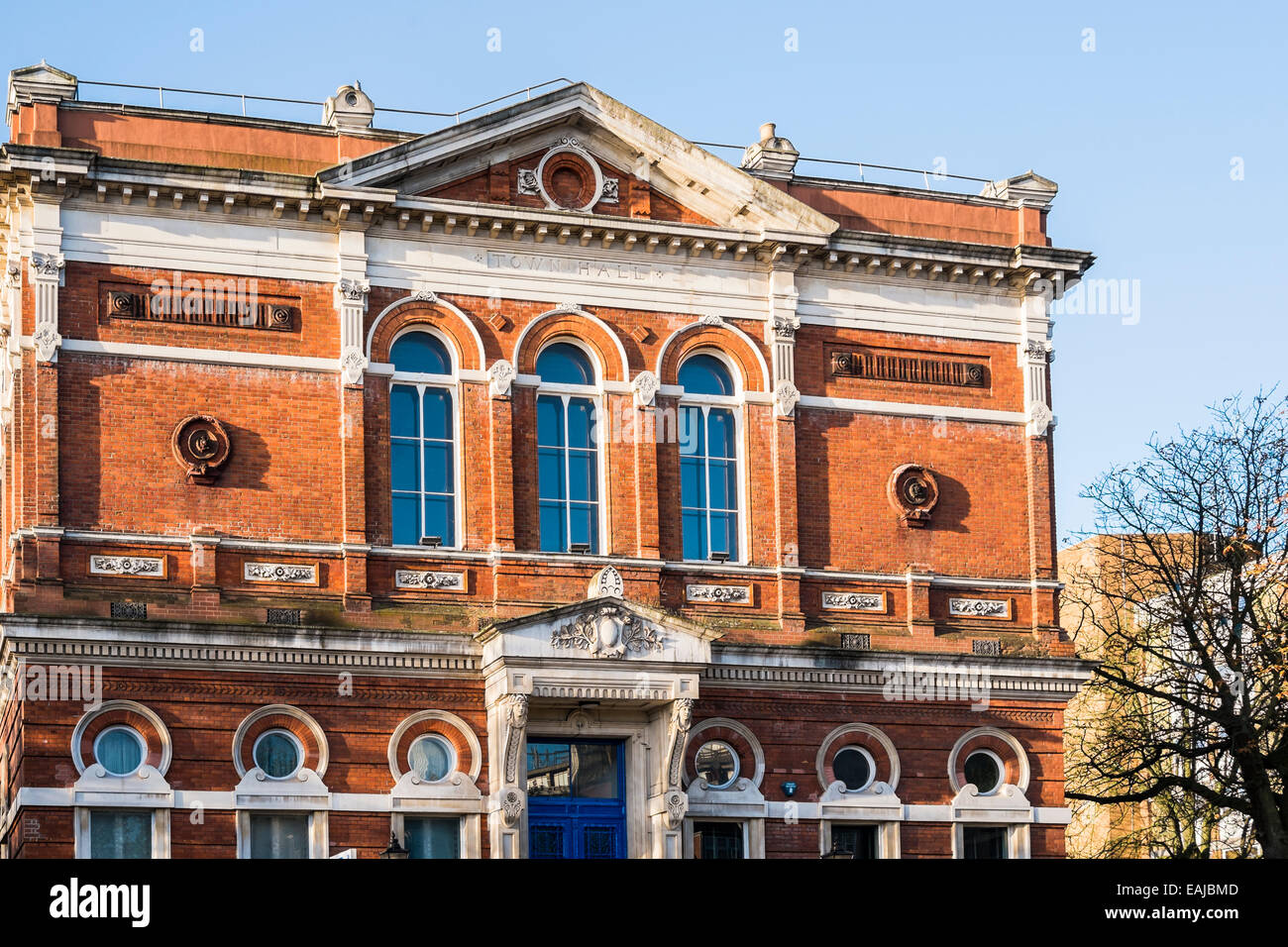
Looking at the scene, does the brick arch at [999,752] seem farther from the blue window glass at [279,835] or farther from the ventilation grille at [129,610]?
the ventilation grille at [129,610]

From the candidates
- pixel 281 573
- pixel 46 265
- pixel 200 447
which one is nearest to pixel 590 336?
A: pixel 281 573

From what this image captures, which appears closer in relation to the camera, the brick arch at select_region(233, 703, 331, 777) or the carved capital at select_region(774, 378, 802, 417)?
the brick arch at select_region(233, 703, 331, 777)

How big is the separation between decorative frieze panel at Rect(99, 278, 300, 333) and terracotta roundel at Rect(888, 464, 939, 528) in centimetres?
991

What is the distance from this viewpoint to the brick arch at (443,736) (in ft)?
103

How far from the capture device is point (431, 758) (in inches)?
1243

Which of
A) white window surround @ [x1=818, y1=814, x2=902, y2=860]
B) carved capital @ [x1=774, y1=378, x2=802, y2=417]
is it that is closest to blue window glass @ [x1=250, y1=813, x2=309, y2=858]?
white window surround @ [x1=818, y1=814, x2=902, y2=860]

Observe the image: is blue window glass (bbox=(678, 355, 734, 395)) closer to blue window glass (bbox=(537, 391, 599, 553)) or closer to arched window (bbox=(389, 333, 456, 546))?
blue window glass (bbox=(537, 391, 599, 553))

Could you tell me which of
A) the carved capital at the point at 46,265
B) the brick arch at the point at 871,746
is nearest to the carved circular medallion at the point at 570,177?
the carved capital at the point at 46,265

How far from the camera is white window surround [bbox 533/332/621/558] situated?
3331cm

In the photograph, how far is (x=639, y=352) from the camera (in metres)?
33.8

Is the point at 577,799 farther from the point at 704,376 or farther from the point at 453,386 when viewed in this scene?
the point at 704,376

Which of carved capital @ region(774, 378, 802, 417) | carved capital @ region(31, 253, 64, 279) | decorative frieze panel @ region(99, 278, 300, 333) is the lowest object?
carved capital @ region(774, 378, 802, 417)

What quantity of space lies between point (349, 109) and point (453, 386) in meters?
4.52

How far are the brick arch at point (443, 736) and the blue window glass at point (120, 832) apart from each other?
3668 millimetres
